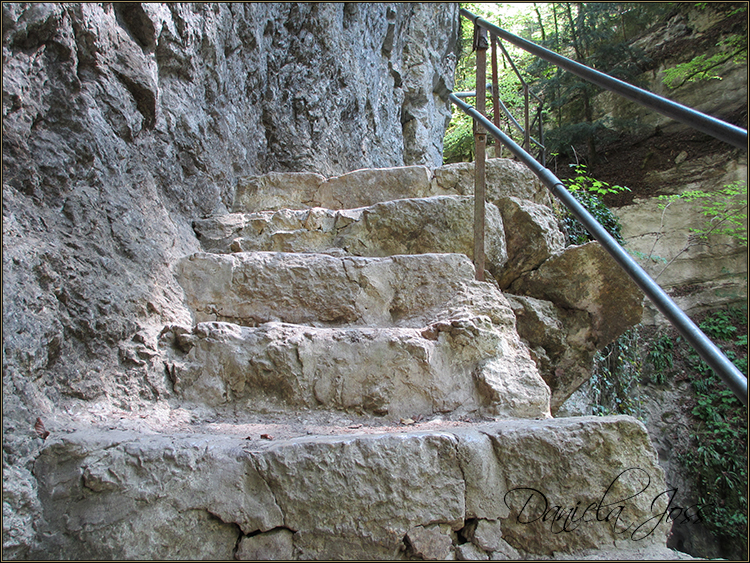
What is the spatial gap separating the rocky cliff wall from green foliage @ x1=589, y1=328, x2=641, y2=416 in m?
3.23

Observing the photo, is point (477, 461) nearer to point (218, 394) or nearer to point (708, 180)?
point (218, 394)

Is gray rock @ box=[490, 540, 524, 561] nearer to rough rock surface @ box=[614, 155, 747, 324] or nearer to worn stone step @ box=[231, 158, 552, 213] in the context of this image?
worn stone step @ box=[231, 158, 552, 213]

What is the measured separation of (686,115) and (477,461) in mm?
844

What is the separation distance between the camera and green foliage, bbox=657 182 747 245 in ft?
21.9

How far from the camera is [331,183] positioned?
2605 millimetres

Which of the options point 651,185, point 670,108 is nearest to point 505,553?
point 670,108

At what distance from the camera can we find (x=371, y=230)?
6.66 feet

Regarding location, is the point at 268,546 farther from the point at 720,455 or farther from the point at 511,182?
the point at 720,455

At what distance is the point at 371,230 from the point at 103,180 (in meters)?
1.06

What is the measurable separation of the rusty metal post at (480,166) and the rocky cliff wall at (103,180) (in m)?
1.13

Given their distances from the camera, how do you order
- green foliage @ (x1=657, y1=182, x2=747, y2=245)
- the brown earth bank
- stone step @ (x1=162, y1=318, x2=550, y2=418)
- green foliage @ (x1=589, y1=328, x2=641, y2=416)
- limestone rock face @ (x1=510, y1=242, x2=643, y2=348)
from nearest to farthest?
stone step @ (x1=162, y1=318, x2=550, y2=418)
limestone rock face @ (x1=510, y1=242, x2=643, y2=348)
green foliage @ (x1=589, y1=328, x2=641, y2=416)
green foliage @ (x1=657, y1=182, x2=747, y2=245)
the brown earth bank

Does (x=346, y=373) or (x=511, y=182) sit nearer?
(x=346, y=373)

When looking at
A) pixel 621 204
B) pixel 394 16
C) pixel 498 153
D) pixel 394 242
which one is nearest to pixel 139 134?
pixel 394 242
